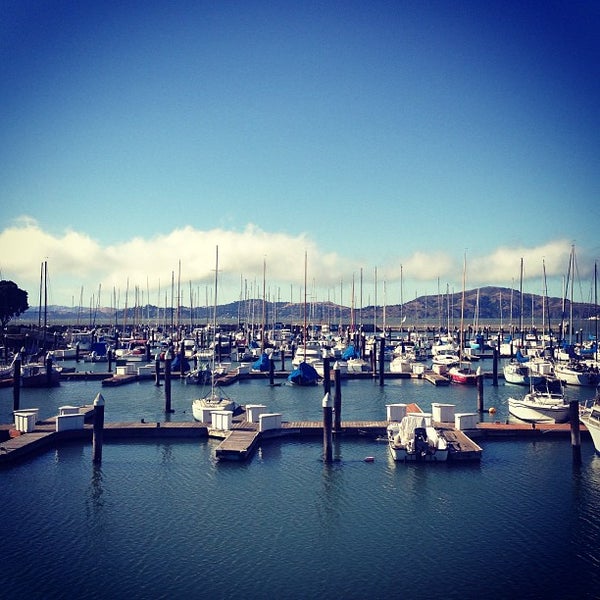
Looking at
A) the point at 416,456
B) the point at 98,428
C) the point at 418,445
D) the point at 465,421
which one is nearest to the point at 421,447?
the point at 418,445

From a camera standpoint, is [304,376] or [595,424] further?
[304,376]

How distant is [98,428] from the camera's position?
121ft

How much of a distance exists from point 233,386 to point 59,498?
42522mm

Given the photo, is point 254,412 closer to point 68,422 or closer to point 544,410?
point 68,422

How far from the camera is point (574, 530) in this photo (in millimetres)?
27078

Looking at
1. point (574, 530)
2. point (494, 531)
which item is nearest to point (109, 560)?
point (494, 531)

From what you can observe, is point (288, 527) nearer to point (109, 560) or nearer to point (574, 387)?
point (109, 560)

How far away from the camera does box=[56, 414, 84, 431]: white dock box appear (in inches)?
1679

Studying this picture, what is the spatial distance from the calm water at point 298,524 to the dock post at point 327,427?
0.77 metres

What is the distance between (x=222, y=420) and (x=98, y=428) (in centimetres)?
927

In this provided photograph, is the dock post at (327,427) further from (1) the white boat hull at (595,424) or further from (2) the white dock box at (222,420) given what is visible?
(1) the white boat hull at (595,424)

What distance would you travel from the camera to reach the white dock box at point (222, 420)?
43.2m

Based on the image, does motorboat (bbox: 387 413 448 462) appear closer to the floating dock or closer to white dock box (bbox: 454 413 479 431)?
the floating dock

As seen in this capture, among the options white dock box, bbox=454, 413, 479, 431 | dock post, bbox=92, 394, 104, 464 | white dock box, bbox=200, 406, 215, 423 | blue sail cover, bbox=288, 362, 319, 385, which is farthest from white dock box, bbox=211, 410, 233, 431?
blue sail cover, bbox=288, 362, 319, 385
